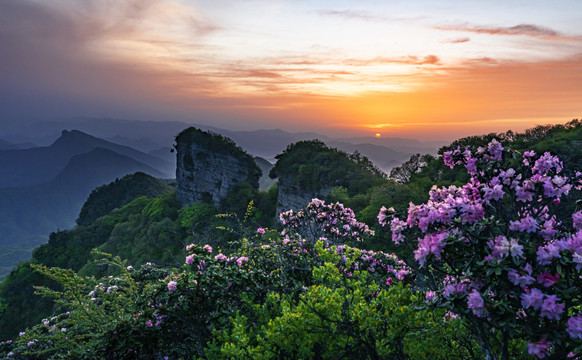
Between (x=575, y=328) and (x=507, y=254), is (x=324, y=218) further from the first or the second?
(x=575, y=328)

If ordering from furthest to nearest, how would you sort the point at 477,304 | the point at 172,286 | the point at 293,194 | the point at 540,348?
the point at 293,194 → the point at 172,286 → the point at 477,304 → the point at 540,348

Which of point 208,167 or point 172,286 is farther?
point 208,167

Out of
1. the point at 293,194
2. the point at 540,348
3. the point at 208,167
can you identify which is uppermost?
the point at 540,348

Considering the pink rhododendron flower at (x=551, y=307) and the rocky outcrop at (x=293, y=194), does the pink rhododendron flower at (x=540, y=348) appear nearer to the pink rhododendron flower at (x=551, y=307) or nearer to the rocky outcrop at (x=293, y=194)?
the pink rhododendron flower at (x=551, y=307)

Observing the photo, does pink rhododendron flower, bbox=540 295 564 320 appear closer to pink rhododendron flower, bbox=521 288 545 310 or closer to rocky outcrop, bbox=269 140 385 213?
pink rhododendron flower, bbox=521 288 545 310

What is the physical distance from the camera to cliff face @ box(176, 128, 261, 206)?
45.1 metres

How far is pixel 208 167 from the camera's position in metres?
47.7

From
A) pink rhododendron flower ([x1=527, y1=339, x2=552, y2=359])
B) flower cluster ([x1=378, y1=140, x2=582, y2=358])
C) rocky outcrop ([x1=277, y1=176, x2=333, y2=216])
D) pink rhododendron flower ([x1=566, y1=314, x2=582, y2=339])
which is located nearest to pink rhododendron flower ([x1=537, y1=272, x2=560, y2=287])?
flower cluster ([x1=378, y1=140, x2=582, y2=358])

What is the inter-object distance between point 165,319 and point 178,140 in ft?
158

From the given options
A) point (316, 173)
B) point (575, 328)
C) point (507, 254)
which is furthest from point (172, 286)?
point (316, 173)

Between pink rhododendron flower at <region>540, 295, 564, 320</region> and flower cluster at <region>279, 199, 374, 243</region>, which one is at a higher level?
pink rhododendron flower at <region>540, 295, 564, 320</region>

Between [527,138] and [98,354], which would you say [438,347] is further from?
[527,138]

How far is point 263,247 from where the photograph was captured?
924 cm

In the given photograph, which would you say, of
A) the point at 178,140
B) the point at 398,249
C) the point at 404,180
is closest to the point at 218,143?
the point at 178,140
